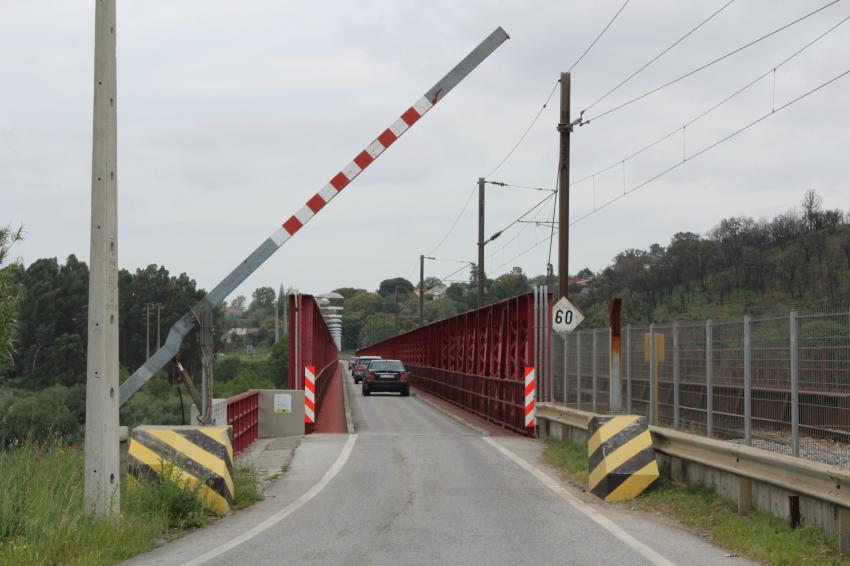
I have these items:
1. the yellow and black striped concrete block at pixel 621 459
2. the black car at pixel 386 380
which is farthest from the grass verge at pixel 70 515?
the black car at pixel 386 380

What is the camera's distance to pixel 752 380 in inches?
444

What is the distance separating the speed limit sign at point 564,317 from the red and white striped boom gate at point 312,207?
715cm

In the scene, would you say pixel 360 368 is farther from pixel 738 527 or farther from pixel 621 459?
pixel 738 527

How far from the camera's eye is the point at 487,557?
7910 mm

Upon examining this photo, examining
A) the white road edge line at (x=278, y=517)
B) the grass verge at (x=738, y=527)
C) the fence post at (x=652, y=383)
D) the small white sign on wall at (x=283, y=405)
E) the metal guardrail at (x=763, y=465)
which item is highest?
the fence post at (x=652, y=383)

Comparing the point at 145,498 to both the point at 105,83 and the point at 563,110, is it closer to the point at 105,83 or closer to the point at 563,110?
the point at 105,83

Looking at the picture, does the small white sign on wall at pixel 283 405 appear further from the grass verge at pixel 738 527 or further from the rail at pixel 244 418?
the grass verge at pixel 738 527

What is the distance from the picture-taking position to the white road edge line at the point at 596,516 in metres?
8.04

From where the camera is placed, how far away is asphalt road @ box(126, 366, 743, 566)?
8.03m

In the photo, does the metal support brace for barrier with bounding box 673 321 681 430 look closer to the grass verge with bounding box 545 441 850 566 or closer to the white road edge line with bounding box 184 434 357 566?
the grass verge with bounding box 545 441 850 566

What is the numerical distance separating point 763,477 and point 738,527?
0.52m

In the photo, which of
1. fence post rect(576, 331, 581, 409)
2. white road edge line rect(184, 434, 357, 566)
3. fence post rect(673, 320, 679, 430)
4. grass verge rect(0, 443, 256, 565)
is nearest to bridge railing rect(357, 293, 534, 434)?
fence post rect(576, 331, 581, 409)

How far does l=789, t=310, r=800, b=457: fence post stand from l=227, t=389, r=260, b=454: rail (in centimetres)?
895

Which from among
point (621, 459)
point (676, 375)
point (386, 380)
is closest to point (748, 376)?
point (621, 459)
